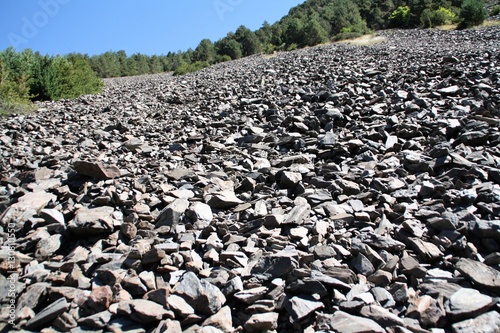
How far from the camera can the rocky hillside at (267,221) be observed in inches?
85.7

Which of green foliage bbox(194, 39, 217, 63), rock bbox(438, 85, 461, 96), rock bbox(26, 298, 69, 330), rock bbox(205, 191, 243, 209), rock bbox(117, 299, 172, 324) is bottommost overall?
rock bbox(117, 299, 172, 324)

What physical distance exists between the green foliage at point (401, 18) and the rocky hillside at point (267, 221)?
1194 inches

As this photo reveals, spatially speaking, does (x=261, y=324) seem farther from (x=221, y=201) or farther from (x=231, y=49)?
(x=231, y=49)

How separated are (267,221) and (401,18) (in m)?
37.1

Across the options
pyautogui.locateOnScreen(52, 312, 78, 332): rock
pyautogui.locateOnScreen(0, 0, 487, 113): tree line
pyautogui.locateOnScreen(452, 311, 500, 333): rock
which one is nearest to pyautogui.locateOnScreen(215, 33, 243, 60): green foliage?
pyautogui.locateOnScreen(0, 0, 487, 113): tree line

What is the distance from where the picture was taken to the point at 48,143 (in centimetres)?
590

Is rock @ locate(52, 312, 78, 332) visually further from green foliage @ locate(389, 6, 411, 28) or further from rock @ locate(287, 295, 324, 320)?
green foliage @ locate(389, 6, 411, 28)

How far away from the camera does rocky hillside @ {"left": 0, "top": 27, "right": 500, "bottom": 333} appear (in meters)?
2.18

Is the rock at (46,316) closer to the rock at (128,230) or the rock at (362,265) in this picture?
the rock at (128,230)

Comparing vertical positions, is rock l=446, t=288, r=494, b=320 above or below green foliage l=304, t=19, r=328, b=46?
below

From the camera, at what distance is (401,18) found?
32.9m

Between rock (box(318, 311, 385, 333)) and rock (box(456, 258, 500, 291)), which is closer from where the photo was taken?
rock (box(318, 311, 385, 333))

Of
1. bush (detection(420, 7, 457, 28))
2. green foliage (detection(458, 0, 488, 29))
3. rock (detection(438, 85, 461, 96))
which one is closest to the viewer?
rock (detection(438, 85, 461, 96))

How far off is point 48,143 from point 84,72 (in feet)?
42.7
